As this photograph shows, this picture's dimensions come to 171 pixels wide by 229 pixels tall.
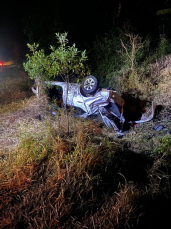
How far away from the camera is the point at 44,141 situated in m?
3.55

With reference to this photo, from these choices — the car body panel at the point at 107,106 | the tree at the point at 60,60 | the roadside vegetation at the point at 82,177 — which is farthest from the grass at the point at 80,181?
the tree at the point at 60,60

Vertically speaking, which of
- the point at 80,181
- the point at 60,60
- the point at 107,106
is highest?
the point at 60,60

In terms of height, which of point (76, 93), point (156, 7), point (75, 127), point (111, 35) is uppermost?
point (156, 7)

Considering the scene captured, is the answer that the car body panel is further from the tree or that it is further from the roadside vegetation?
the tree

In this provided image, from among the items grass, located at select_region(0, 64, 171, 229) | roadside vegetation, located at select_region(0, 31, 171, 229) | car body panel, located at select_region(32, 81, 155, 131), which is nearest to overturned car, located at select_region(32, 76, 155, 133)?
car body panel, located at select_region(32, 81, 155, 131)

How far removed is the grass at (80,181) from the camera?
7.57ft

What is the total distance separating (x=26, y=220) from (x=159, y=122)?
4.43 metres

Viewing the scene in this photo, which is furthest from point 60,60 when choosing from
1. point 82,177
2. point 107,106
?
point 82,177

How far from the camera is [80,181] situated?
2771mm

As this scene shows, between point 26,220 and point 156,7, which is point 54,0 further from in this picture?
point 26,220

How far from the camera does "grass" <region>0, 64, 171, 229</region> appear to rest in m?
2.31

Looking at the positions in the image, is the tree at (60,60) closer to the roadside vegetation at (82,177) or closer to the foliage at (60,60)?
the foliage at (60,60)

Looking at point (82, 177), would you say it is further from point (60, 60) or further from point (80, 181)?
point (60, 60)

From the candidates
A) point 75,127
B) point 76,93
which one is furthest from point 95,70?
point 75,127
